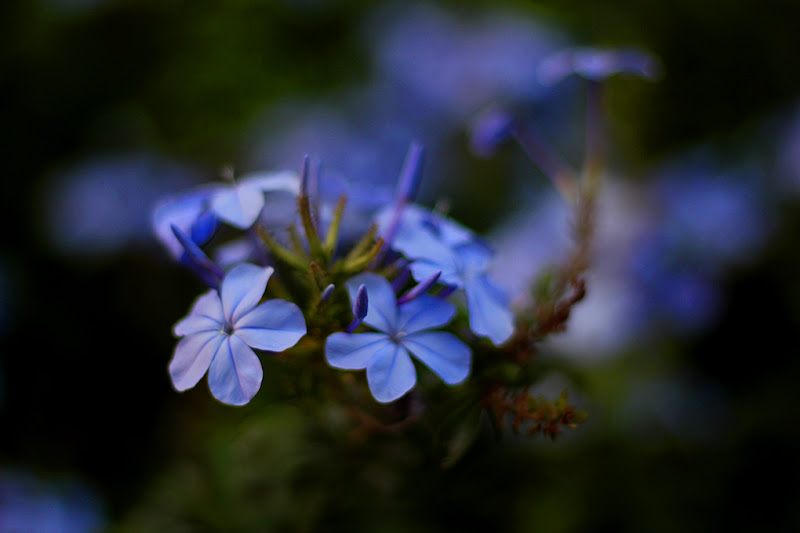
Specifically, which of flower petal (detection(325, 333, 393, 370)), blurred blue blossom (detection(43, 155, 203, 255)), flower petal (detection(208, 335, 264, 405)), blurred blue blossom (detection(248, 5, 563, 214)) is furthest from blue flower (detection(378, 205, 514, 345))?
blurred blue blossom (detection(43, 155, 203, 255))

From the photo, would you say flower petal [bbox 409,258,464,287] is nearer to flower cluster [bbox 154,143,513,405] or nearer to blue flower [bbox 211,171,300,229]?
flower cluster [bbox 154,143,513,405]

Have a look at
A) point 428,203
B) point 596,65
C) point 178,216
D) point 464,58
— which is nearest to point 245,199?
point 178,216

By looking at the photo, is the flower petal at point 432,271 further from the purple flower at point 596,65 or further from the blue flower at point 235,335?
the purple flower at point 596,65

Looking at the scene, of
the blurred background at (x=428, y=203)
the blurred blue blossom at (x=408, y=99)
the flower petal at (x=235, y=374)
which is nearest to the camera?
the flower petal at (x=235, y=374)

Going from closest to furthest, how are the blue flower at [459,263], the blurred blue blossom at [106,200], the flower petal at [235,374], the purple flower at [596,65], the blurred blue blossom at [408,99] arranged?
the flower petal at [235,374]
the blue flower at [459,263]
the purple flower at [596,65]
the blurred blue blossom at [106,200]
the blurred blue blossom at [408,99]

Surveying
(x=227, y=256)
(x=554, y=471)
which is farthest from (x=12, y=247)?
(x=554, y=471)

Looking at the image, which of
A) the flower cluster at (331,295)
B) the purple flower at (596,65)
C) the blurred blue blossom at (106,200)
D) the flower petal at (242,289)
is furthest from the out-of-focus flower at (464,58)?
the flower petal at (242,289)
